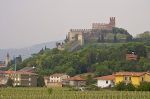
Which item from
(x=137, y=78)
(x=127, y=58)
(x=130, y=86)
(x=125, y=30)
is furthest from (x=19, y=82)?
(x=125, y=30)

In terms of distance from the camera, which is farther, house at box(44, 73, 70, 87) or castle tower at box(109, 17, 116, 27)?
castle tower at box(109, 17, 116, 27)

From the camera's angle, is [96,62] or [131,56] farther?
[96,62]

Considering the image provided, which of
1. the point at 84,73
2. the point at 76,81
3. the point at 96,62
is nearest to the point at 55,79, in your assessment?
the point at 84,73

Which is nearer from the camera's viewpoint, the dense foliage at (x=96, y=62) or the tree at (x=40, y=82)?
the tree at (x=40, y=82)

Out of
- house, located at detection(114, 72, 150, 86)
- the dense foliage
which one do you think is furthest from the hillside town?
the dense foliage

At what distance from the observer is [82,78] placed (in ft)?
300

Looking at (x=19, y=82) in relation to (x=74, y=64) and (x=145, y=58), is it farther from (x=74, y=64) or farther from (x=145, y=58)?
(x=145, y=58)

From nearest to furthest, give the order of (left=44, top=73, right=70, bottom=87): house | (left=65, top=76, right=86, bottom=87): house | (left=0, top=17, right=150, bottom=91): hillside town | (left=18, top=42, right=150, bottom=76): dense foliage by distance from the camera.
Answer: (left=0, top=17, right=150, bottom=91): hillside town, (left=65, top=76, right=86, bottom=87): house, (left=18, top=42, right=150, bottom=76): dense foliage, (left=44, top=73, right=70, bottom=87): house

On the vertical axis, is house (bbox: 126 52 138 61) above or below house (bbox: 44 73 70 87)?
above

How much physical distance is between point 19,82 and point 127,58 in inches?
791

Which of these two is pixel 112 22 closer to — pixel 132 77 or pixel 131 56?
pixel 131 56

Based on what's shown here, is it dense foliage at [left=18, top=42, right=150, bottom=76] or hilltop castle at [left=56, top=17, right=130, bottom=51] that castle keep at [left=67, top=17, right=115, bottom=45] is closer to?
hilltop castle at [left=56, top=17, right=130, bottom=51]

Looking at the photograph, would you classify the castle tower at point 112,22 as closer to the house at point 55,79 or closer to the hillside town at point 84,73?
the hillside town at point 84,73

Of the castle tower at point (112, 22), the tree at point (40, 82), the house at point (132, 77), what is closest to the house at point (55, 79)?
the tree at point (40, 82)
